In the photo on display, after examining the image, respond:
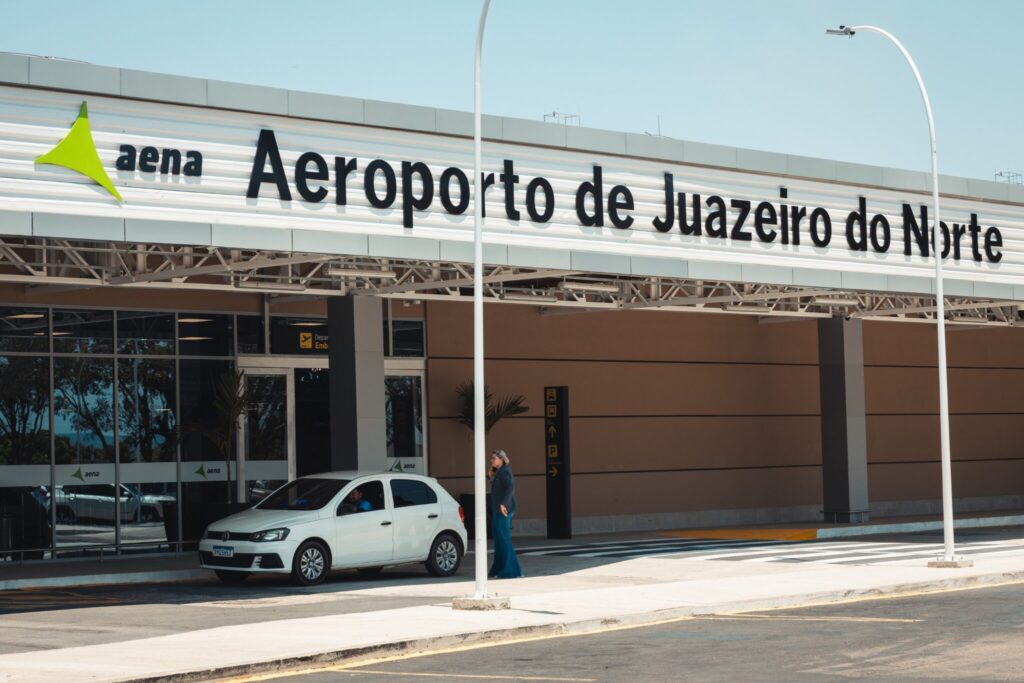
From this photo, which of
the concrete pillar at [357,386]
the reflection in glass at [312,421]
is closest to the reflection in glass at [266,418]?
the reflection in glass at [312,421]

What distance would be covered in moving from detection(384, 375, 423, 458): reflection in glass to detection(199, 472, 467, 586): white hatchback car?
681 centimetres

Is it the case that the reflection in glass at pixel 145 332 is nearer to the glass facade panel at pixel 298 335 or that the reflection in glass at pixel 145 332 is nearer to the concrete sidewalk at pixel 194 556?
the glass facade panel at pixel 298 335

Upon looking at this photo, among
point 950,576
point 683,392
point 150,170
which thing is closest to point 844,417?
point 683,392

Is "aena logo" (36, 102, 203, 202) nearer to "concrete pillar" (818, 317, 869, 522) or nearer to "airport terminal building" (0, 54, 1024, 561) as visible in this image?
"airport terminal building" (0, 54, 1024, 561)

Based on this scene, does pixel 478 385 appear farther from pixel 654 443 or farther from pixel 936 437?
pixel 936 437

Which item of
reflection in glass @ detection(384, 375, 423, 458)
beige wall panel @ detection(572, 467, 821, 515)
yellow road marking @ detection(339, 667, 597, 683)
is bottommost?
yellow road marking @ detection(339, 667, 597, 683)

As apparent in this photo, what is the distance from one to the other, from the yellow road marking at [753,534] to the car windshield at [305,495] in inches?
400

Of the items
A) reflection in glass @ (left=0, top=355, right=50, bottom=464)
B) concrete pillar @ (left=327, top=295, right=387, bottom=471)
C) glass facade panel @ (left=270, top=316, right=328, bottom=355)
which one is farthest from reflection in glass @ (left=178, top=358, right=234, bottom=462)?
concrete pillar @ (left=327, top=295, right=387, bottom=471)

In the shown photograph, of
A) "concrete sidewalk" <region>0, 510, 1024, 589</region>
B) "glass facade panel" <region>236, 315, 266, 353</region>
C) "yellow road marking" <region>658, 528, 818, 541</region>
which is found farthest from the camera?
"yellow road marking" <region>658, 528, 818, 541</region>

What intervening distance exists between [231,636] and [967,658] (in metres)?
6.72

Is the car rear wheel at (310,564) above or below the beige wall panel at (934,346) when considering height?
below

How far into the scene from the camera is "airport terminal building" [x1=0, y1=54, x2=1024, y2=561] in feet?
59.7

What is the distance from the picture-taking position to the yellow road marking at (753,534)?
92.7ft

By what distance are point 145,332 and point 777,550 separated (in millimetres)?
11403
